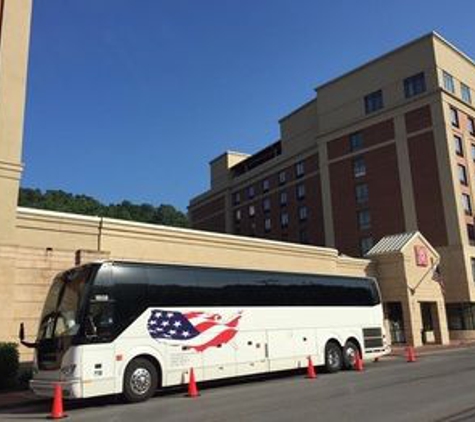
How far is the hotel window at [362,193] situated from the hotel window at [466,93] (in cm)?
1308

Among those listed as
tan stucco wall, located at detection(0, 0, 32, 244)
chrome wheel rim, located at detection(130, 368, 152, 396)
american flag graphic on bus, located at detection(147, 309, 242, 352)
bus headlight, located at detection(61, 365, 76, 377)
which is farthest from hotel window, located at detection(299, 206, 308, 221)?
bus headlight, located at detection(61, 365, 76, 377)

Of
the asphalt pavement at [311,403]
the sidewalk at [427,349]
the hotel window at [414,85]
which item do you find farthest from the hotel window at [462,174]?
the asphalt pavement at [311,403]

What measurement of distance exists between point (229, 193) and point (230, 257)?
198 feet

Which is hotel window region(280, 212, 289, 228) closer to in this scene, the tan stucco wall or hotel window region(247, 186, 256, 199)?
hotel window region(247, 186, 256, 199)

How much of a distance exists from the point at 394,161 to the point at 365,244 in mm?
8916

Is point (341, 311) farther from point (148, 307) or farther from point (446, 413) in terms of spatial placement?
point (446, 413)

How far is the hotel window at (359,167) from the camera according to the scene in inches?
2498

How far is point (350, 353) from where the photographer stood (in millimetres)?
23844

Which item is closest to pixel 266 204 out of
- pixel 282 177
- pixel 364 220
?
pixel 282 177

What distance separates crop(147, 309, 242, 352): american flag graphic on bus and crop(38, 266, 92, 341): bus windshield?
85.4 inches

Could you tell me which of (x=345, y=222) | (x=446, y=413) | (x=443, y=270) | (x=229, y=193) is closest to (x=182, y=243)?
(x=446, y=413)

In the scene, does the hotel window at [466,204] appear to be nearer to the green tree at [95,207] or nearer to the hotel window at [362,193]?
the hotel window at [362,193]

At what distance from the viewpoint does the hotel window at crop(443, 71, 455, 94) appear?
190 ft

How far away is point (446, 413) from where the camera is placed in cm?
1117
